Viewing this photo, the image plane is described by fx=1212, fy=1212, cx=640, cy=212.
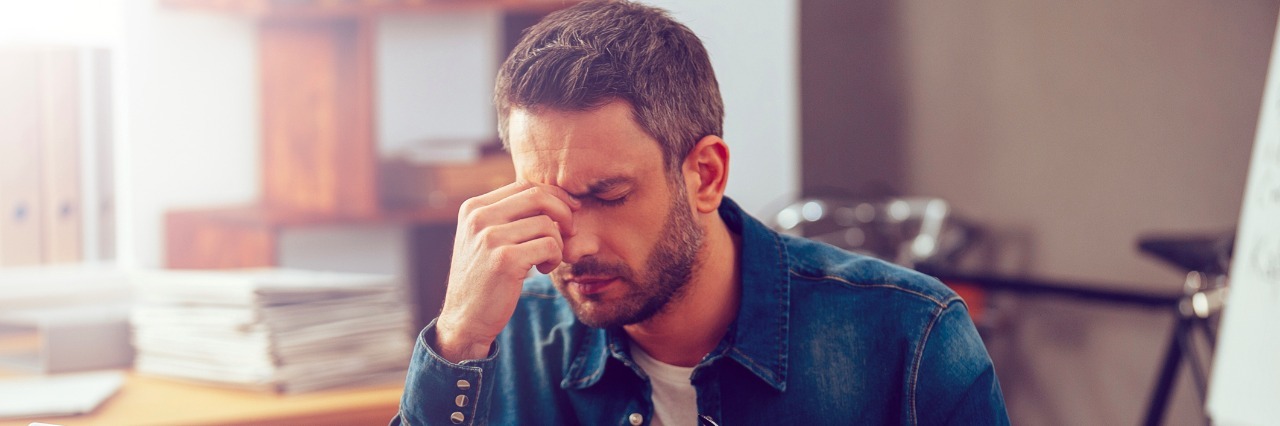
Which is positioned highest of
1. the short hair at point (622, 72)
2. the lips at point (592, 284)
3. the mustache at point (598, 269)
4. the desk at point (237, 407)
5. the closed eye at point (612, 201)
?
the short hair at point (622, 72)

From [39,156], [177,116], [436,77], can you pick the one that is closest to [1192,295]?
[436,77]

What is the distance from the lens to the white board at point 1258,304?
187 centimetres

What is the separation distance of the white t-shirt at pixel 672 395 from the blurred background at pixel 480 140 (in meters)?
0.56

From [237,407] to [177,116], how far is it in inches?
34.1

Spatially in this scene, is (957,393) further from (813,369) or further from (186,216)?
(186,216)

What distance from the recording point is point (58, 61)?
7.97 feet

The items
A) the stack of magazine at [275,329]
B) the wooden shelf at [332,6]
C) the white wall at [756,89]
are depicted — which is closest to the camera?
the stack of magazine at [275,329]

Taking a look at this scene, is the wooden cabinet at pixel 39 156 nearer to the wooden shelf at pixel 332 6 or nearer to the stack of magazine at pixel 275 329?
the wooden shelf at pixel 332 6

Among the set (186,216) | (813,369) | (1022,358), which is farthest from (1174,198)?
(186,216)

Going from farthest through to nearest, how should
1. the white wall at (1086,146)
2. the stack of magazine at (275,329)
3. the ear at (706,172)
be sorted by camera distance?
the white wall at (1086,146)
the stack of magazine at (275,329)
the ear at (706,172)

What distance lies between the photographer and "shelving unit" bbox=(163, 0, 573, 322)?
2.33m

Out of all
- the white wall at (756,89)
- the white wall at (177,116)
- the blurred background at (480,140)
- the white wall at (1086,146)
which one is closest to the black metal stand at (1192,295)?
the blurred background at (480,140)

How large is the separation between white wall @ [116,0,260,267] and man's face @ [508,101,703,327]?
126cm

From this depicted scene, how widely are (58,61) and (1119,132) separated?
253cm
